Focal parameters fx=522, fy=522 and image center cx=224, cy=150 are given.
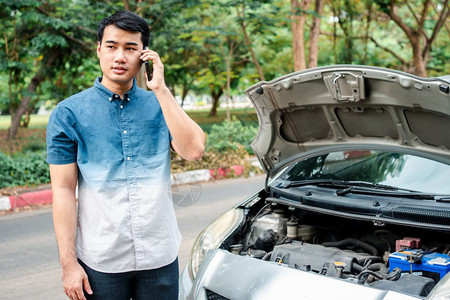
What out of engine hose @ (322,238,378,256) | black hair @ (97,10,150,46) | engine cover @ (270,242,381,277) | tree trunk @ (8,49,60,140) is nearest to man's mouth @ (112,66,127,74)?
black hair @ (97,10,150,46)

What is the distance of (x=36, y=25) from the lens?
1088 cm

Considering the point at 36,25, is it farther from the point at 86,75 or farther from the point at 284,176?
the point at 284,176

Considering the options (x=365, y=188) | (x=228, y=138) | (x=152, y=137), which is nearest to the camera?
(x=152, y=137)

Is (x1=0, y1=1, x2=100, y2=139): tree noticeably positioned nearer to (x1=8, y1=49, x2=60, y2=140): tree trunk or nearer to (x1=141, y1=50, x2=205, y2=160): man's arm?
(x1=8, y1=49, x2=60, y2=140): tree trunk

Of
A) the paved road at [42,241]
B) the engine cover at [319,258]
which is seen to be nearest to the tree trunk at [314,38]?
the paved road at [42,241]

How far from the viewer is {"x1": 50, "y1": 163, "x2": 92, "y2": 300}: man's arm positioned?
193 centimetres

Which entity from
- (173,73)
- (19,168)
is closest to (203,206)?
(19,168)

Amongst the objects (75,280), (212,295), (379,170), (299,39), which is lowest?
(212,295)

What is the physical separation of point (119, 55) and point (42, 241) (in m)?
4.75

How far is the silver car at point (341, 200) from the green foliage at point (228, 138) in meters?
8.08

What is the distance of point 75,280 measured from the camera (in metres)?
1.93

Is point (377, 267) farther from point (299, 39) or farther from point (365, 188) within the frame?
point (299, 39)

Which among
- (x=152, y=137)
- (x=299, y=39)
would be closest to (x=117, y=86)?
(x=152, y=137)

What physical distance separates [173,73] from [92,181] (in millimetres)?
17868
